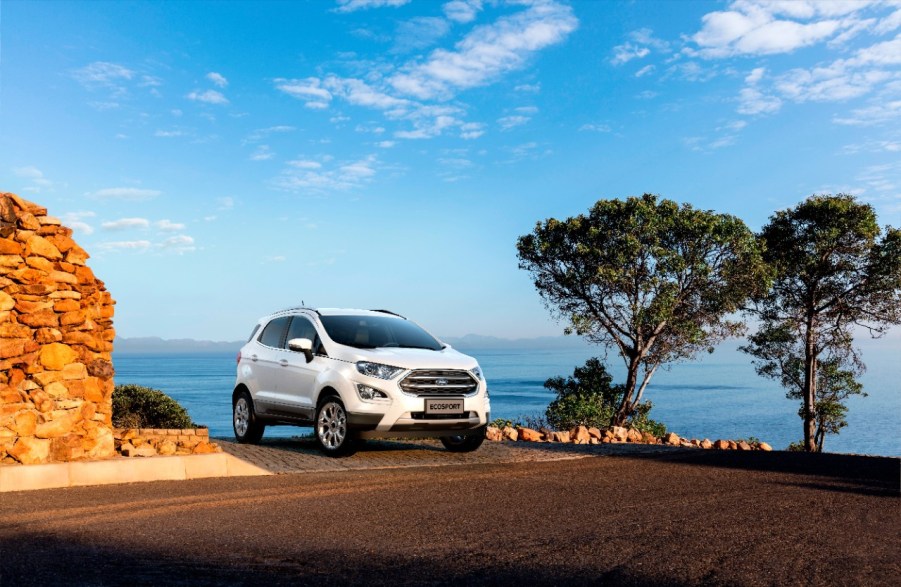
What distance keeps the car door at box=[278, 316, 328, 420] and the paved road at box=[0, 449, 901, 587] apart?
6.39 feet

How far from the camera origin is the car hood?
1141 cm

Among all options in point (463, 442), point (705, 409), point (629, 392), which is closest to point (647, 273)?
point (629, 392)

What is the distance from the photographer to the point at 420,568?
529cm

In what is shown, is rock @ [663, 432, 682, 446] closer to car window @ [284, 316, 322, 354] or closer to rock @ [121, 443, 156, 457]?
car window @ [284, 316, 322, 354]

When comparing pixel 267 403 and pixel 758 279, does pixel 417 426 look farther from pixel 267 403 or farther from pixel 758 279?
pixel 758 279

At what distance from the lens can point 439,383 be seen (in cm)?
1155

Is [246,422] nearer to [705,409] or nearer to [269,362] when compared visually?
[269,362]

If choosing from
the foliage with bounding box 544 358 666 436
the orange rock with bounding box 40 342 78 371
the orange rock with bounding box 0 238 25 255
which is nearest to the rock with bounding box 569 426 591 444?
the foliage with bounding box 544 358 666 436

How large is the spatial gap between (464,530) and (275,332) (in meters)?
7.64

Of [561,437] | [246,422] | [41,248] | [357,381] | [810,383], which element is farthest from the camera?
[810,383]

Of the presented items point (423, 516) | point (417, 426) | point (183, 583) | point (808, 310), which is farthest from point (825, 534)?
point (808, 310)

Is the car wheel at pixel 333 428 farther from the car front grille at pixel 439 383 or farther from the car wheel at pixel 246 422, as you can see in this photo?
the car wheel at pixel 246 422

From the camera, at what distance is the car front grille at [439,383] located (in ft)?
37.2

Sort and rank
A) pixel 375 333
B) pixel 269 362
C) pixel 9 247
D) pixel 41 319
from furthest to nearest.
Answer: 1. pixel 269 362
2. pixel 375 333
3. pixel 41 319
4. pixel 9 247
